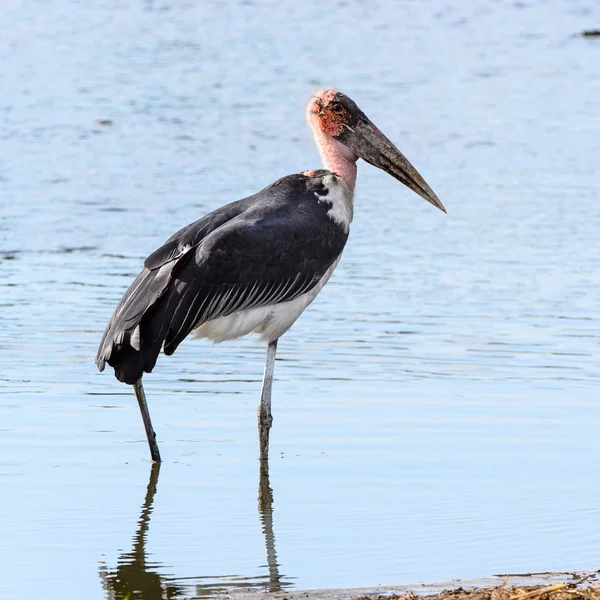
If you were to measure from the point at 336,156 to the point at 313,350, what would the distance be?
163 centimetres

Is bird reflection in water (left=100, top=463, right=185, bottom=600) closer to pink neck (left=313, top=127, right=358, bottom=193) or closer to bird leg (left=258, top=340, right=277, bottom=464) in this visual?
bird leg (left=258, top=340, right=277, bottom=464)

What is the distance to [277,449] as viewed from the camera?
22.3 feet

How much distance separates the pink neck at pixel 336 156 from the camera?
726 cm

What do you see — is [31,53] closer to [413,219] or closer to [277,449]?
[413,219]

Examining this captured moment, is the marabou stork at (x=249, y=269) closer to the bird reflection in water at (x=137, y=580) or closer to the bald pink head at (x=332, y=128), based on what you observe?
the bald pink head at (x=332, y=128)

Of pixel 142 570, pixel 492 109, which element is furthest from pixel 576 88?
pixel 142 570

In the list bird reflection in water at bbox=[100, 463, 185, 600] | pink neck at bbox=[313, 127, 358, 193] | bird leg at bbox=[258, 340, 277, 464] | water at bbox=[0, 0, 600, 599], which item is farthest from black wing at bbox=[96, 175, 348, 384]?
bird reflection in water at bbox=[100, 463, 185, 600]

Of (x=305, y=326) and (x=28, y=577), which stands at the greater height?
(x=28, y=577)

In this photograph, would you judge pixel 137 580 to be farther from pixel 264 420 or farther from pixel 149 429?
pixel 264 420

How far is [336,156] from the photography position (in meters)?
7.27

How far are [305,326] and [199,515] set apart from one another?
342cm

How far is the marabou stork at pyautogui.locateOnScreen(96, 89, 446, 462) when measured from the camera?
6363 millimetres

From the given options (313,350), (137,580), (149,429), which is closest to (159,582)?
(137,580)

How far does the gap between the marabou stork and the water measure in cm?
50
